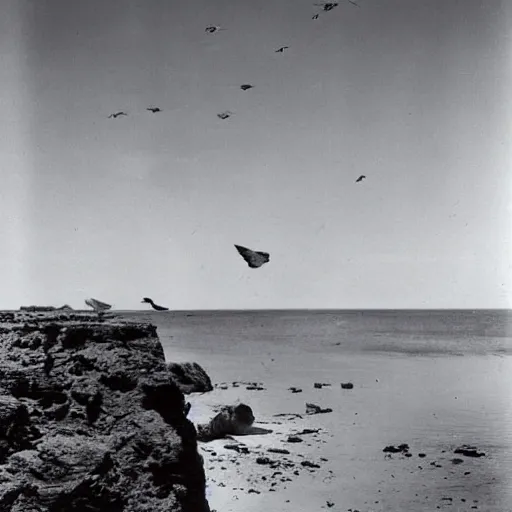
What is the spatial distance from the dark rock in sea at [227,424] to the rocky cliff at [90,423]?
8522 millimetres

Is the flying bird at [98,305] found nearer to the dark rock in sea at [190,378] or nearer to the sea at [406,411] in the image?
the sea at [406,411]

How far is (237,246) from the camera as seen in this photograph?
37.9 ft

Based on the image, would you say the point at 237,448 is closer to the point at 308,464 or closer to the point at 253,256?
the point at 308,464

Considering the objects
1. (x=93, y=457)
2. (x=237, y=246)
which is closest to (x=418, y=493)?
(x=237, y=246)

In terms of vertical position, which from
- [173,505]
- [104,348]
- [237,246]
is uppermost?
[237,246]

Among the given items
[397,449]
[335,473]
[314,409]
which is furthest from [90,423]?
[314,409]

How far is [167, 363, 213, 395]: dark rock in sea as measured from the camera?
870 inches

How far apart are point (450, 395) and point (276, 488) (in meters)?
16.0

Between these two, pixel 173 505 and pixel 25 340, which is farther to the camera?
pixel 25 340

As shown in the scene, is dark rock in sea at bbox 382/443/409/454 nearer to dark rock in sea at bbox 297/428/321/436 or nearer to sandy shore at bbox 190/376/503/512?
sandy shore at bbox 190/376/503/512

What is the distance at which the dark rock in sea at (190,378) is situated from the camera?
22106 millimetres

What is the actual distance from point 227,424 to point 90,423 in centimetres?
974

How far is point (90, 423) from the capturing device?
6.77 metres

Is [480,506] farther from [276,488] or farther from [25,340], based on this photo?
[25,340]
